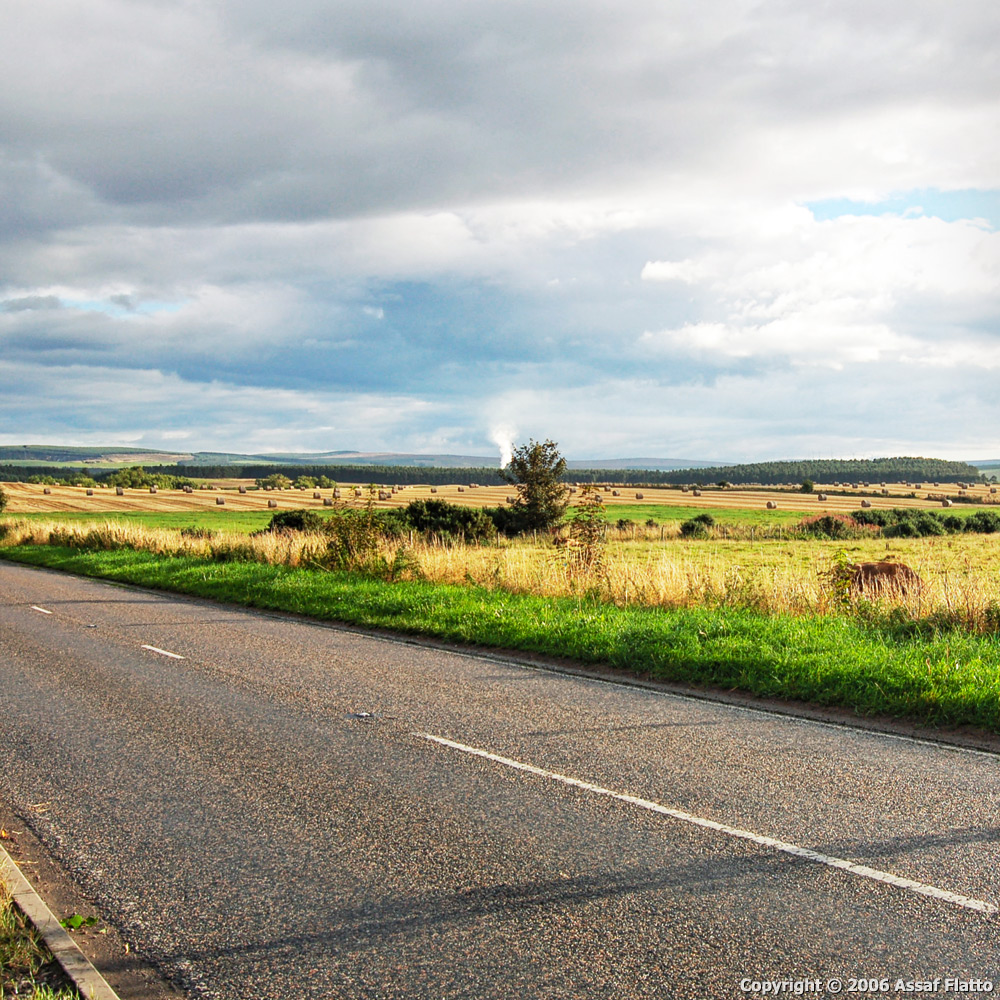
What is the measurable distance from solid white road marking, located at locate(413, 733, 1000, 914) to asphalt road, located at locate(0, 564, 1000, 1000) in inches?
1.0

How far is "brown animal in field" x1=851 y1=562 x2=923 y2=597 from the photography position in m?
13.2

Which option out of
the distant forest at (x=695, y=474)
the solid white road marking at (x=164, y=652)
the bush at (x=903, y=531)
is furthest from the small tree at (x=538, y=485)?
the distant forest at (x=695, y=474)

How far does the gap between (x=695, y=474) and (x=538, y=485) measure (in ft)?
383

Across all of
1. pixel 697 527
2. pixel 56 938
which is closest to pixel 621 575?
pixel 56 938

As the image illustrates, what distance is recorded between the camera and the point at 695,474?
156875mm

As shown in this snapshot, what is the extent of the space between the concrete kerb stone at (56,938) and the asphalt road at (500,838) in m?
0.28

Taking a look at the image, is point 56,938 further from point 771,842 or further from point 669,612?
point 669,612

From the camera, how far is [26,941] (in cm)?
422

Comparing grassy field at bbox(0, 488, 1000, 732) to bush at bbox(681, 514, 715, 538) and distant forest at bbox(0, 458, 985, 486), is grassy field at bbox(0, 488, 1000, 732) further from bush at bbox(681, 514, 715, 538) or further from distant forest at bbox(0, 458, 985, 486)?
distant forest at bbox(0, 458, 985, 486)

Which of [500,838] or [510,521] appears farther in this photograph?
[510,521]

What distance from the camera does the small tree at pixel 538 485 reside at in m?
44.2

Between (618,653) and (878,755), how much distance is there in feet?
13.4

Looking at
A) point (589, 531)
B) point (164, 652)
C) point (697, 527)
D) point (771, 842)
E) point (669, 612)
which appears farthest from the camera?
point (697, 527)

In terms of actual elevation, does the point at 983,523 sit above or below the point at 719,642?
below
